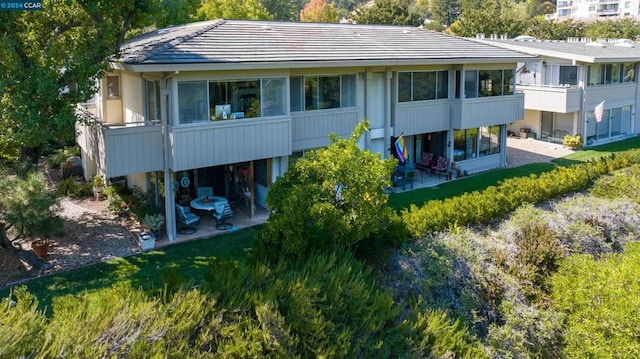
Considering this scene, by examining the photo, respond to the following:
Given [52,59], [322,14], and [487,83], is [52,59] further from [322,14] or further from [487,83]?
[322,14]

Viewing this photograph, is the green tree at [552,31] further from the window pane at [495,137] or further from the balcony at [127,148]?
the balcony at [127,148]

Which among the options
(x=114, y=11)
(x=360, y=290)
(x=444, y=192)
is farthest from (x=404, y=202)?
(x=114, y=11)

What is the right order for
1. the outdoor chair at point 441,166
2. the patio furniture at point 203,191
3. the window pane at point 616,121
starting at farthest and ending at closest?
the window pane at point 616,121
the outdoor chair at point 441,166
the patio furniture at point 203,191

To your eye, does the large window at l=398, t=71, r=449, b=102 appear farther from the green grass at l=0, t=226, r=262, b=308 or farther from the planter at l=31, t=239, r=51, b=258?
the planter at l=31, t=239, r=51, b=258

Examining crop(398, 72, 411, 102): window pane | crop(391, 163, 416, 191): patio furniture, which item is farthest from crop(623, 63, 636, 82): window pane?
crop(391, 163, 416, 191): patio furniture

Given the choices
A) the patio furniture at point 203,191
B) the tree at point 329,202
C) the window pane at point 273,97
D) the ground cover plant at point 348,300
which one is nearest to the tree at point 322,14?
the window pane at point 273,97

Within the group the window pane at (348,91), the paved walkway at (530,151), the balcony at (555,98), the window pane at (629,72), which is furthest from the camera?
the window pane at (629,72)

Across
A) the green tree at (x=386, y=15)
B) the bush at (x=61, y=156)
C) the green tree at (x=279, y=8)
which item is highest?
the green tree at (x=279, y=8)
